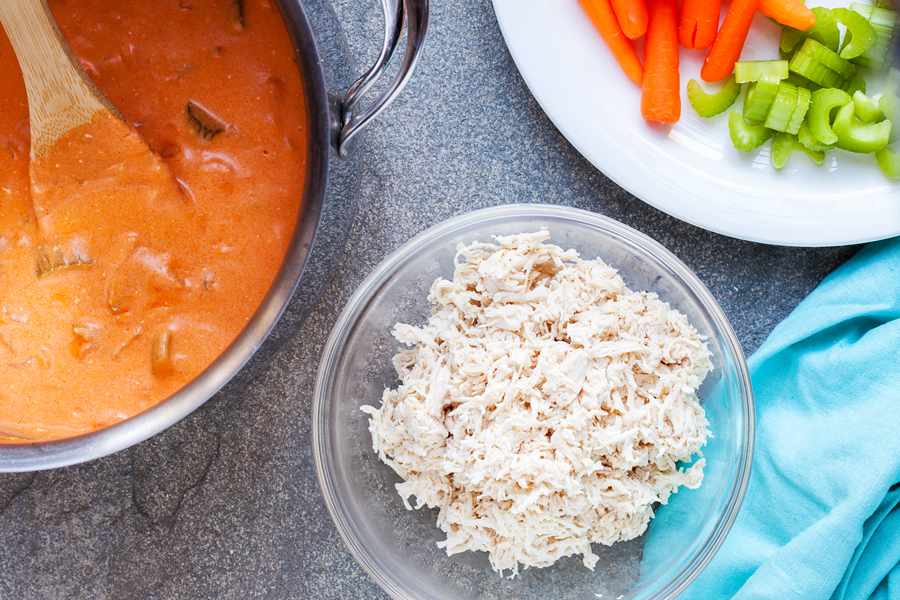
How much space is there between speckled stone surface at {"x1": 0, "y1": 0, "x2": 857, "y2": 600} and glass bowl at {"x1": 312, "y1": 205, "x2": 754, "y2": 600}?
3.5 inches

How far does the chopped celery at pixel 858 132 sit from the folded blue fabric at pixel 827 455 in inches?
8.4

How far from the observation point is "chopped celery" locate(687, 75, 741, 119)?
4.33ft

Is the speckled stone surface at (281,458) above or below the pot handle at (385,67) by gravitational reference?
below


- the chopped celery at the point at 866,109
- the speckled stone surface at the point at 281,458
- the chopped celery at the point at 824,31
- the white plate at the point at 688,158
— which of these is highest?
the chopped celery at the point at 824,31

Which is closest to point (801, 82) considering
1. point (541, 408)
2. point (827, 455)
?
point (827, 455)

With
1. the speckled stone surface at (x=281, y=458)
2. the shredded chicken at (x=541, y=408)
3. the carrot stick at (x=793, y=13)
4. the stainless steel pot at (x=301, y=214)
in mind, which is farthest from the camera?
the speckled stone surface at (x=281, y=458)

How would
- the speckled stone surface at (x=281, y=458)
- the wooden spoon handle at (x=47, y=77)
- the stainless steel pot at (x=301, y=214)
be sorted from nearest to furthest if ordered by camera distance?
the stainless steel pot at (x=301, y=214), the wooden spoon handle at (x=47, y=77), the speckled stone surface at (x=281, y=458)

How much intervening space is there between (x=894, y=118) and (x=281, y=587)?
5.22 feet

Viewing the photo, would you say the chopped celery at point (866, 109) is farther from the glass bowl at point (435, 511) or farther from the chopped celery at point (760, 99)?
the glass bowl at point (435, 511)

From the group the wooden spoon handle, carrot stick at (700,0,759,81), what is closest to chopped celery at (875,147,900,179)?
carrot stick at (700,0,759,81)

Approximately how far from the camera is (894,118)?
1295 mm

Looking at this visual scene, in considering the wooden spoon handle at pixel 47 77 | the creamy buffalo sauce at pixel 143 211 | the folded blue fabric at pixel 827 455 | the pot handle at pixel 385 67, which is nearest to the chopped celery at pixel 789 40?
the folded blue fabric at pixel 827 455

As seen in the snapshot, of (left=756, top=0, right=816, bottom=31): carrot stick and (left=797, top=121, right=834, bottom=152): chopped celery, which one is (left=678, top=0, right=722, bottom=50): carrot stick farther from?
(left=797, top=121, right=834, bottom=152): chopped celery

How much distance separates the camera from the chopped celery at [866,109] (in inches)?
50.5
